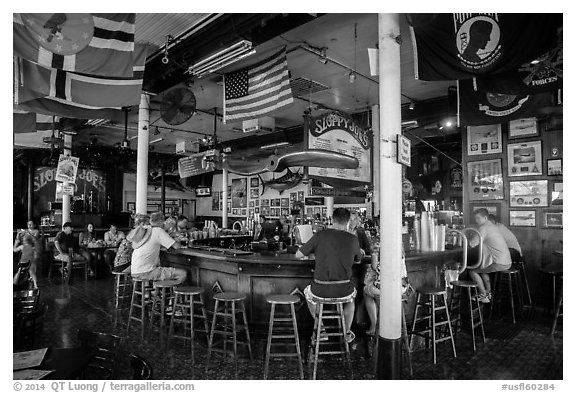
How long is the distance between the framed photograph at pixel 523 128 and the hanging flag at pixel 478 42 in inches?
121

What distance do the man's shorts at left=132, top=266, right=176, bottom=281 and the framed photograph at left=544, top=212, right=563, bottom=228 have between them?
583 centimetres

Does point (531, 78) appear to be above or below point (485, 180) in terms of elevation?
above

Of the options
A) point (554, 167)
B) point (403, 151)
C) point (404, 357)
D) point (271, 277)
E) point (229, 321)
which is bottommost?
point (404, 357)

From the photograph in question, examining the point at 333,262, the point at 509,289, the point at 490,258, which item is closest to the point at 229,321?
the point at 333,262

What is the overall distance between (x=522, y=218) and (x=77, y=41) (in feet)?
22.0

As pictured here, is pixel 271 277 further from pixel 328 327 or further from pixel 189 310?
pixel 189 310

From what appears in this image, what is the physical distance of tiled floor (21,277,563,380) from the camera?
357 centimetres

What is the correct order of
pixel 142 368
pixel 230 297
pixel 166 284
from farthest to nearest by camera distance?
pixel 166 284
pixel 230 297
pixel 142 368

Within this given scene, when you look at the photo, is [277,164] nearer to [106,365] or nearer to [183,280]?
[183,280]

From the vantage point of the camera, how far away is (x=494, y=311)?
5656 millimetres

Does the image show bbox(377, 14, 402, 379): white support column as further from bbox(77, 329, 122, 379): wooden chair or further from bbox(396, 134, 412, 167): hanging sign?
bbox(77, 329, 122, 379): wooden chair

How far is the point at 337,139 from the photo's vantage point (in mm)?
5824

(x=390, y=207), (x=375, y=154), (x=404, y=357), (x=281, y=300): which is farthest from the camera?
(x=375, y=154)
